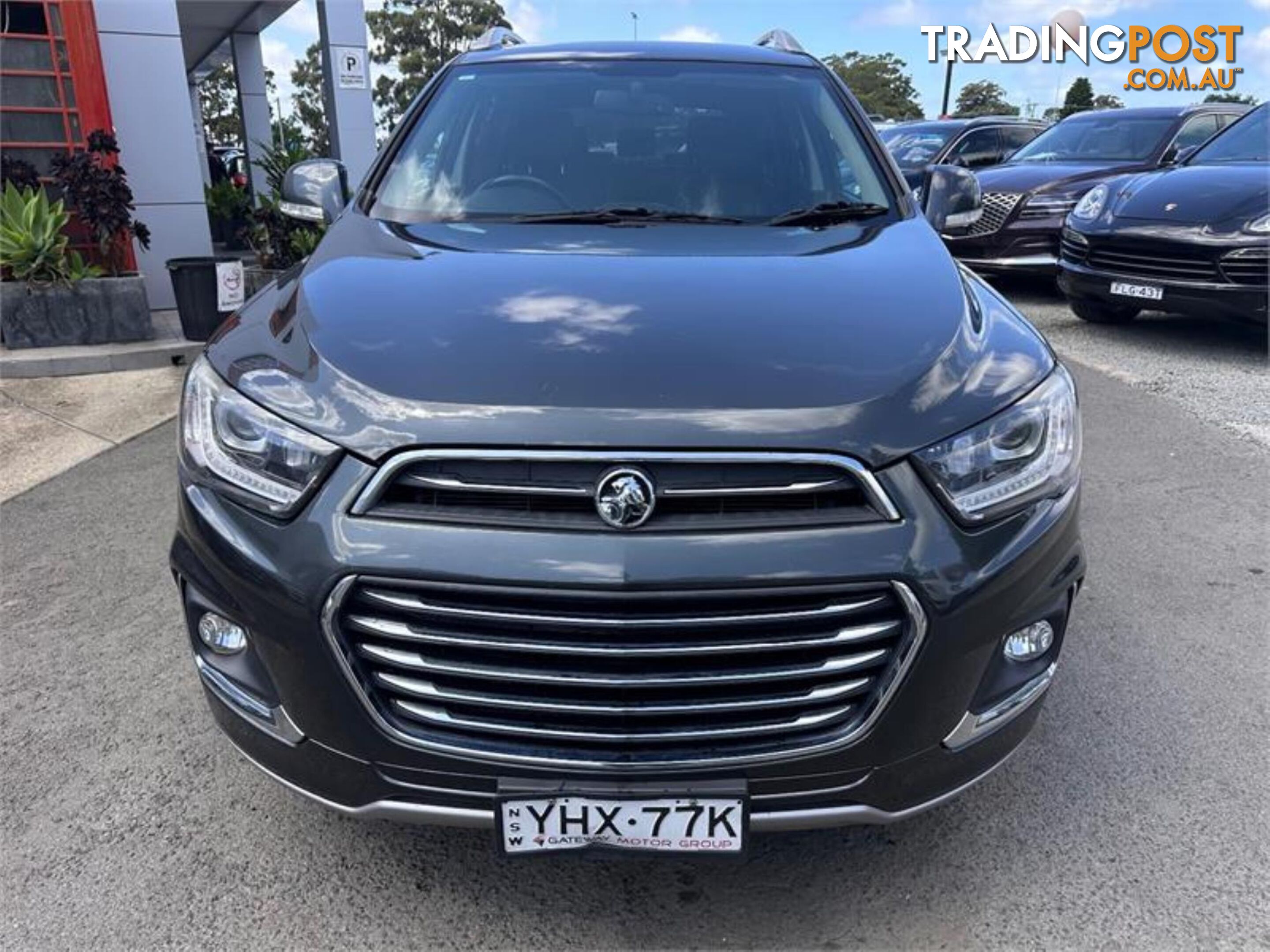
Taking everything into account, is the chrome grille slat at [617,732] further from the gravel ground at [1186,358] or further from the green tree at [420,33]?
the green tree at [420,33]

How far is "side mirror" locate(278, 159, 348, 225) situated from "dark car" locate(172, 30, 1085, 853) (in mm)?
1330

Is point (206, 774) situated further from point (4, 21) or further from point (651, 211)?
point (4, 21)

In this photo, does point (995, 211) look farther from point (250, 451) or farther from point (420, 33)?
point (420, 33)

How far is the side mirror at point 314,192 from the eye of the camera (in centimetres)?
332

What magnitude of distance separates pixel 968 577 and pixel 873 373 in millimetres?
414

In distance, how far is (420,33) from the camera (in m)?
38.8

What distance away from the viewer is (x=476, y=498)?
1.74 m

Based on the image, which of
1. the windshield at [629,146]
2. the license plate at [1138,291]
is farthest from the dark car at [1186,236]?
the windshield at [629,146]

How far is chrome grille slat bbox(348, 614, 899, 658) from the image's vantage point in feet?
5.60

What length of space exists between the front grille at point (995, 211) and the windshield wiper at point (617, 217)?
6.48 metres

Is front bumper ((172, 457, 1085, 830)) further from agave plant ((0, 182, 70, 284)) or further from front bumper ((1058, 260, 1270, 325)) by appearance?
agave plant ((0, 182, 70, 284))

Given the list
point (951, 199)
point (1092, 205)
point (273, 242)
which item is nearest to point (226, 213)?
point (273, 242)

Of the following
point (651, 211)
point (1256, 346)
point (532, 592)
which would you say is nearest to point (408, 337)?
point (532, 592)

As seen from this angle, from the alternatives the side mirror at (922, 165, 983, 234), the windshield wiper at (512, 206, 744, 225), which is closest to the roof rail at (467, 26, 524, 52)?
the windshield wiper at (512, 206, 744, 225)
